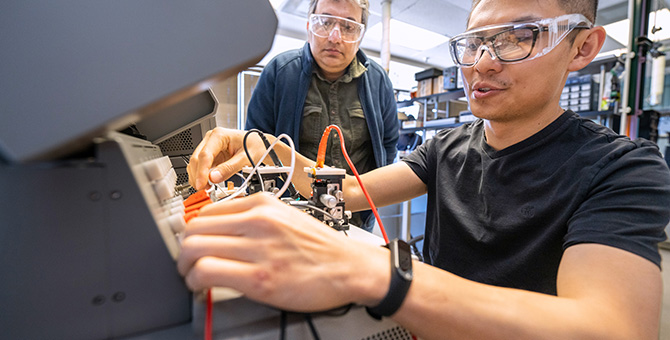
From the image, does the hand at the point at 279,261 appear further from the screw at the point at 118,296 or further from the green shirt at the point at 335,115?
the green shirt at the point at 335,115

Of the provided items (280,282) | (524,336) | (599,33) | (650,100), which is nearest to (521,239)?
(524,336)

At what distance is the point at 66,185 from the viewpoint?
11.2 inches

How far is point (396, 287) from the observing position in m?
0.34

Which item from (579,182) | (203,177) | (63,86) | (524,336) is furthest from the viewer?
(203,177)

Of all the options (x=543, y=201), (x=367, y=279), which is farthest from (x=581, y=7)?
(x=367, y=279)

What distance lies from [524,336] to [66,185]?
0.53 m

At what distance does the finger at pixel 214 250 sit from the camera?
1.01ft

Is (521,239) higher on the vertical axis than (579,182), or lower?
lower

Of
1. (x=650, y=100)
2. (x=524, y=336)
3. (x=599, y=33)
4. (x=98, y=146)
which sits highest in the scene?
(x=650, y=100)

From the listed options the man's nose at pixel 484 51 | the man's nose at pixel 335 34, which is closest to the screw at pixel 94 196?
the man's nose at pixel 484 51

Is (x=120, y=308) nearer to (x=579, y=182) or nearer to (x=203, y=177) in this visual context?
(x=203, y=177)

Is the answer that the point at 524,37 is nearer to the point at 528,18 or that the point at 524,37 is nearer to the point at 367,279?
the point at 528,18

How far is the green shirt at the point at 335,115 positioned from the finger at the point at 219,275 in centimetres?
117

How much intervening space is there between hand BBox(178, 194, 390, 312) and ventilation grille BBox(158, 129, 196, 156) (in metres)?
0.76
